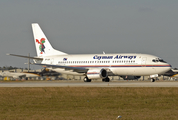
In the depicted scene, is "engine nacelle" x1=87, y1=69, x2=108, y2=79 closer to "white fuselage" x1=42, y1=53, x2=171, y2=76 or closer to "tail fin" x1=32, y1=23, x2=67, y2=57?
"white fuselage" x1=42, y1=53, x2=171, y2=76

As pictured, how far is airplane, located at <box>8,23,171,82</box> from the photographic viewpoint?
4778cm

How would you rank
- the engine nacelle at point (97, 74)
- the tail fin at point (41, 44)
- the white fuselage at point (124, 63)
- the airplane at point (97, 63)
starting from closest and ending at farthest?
the white fuselage at point (124, 63) < the airplane at point (97, 63) < the engine nacelle at point (97, 74) < the tail fin at point (41, 44)

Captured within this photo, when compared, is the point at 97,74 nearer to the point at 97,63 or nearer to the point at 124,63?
the point at 97,63

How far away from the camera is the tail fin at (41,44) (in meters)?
59.3

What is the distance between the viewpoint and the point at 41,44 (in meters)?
60.3

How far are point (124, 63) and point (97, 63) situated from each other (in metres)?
5.00

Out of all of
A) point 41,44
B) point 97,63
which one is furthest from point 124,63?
point 41,44

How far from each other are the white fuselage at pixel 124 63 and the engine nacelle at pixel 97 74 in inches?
43.9

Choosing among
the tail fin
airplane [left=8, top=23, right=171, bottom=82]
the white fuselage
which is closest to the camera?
the white fuselage

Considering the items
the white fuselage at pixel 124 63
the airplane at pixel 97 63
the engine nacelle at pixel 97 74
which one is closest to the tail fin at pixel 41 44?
the airplane at pixel 97 63

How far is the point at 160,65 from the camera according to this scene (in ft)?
155

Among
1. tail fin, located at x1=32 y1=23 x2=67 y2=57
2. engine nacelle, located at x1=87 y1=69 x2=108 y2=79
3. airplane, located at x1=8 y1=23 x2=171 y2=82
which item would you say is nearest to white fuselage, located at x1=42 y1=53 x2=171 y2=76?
airplane, located at x1=8 y1=23 x2=171 y2=82

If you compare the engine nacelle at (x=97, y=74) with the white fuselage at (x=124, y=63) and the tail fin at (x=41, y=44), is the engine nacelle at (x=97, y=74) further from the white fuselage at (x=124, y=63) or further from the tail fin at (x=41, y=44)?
the tail fin at (x=41, y=44)
